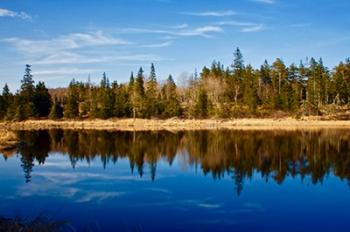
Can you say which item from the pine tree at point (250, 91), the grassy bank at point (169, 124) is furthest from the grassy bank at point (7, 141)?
the pine tree at point (250, 91)

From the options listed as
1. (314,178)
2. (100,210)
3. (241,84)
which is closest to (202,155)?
(314,178)

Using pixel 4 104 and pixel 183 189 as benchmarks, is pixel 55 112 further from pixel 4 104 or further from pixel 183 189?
pixel 183 189

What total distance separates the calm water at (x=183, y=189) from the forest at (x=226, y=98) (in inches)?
2002

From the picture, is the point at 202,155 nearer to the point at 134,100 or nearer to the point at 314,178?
the point at 314,178

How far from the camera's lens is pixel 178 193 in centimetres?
1986

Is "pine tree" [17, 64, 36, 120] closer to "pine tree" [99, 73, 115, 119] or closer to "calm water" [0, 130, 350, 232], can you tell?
"pine tree" [99, 73, 115, 119]

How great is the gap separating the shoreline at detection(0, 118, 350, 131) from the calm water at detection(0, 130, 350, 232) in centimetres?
4131

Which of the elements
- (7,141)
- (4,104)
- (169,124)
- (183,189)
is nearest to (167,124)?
(169,124)

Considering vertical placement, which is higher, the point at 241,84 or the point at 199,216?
the point at 241,84

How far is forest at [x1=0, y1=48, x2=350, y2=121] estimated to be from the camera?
87938 millimetres

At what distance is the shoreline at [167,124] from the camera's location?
77.8m

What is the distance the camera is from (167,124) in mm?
84812

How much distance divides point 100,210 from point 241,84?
87125 millimetres

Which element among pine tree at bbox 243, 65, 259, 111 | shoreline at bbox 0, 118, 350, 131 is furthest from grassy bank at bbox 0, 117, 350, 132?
pine tree at bbox 243, 65, 259, 111
